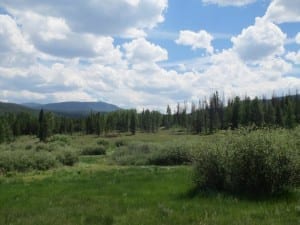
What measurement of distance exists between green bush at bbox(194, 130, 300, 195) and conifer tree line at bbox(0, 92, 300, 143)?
68.2m

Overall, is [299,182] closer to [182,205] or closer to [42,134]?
[182,205]

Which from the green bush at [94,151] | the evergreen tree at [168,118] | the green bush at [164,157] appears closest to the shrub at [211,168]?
the green bush at [164,157]

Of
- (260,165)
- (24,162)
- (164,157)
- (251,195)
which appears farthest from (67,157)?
(260,165)

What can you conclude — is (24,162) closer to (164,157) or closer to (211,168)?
(164,157)

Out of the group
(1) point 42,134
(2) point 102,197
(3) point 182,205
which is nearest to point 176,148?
(2) point 102,197

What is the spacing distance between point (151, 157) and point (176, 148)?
265cm

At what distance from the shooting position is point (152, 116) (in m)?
168

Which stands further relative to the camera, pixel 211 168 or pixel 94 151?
pixel 94 151

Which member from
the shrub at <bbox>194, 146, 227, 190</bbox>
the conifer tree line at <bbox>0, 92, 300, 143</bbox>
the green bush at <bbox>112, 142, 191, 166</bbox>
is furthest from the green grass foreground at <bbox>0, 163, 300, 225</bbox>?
the conifer tree line at <bbox>0, 92, 300, 143</bbox>

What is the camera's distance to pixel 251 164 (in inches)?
576

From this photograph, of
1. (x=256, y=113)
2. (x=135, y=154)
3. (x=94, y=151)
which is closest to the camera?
(x=135, y=154)

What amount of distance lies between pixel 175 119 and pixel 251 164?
6595 inches

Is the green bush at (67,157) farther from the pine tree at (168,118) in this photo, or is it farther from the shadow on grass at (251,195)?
the pine tree at (168,118)

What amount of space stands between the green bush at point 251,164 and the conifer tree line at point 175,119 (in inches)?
2686
